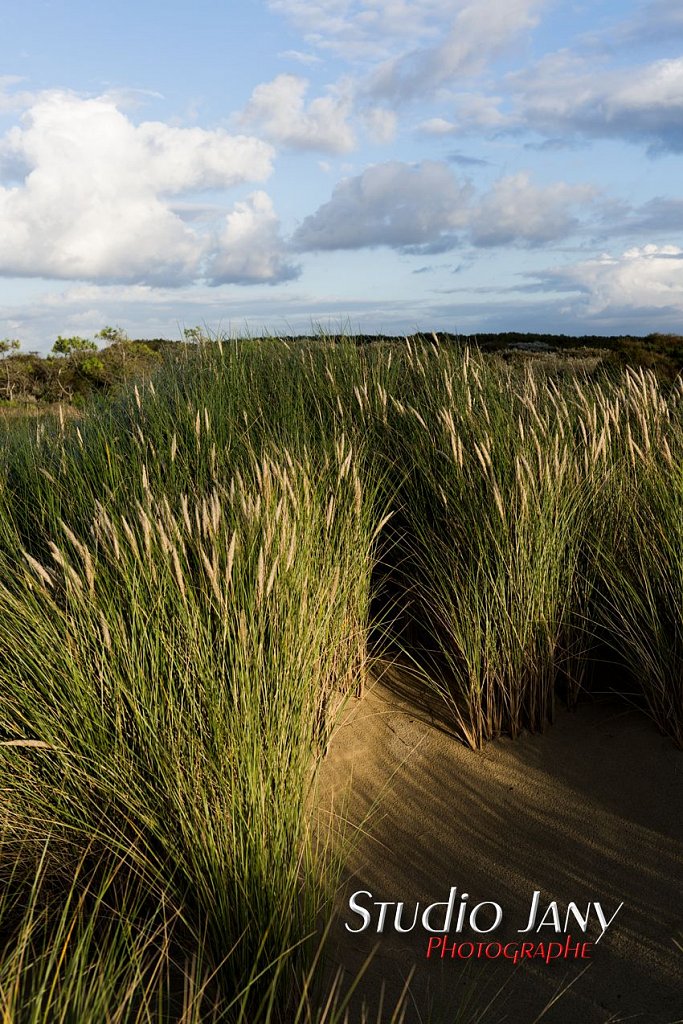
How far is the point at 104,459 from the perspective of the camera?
185 inches

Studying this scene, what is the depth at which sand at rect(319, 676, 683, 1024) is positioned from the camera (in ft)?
9.55

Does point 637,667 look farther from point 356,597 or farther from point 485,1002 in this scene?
point 485,1002

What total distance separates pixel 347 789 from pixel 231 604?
4.05ft

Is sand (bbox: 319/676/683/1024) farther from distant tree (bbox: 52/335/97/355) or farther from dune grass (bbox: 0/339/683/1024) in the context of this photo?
distant tree (bbox: 52/335/97/355)

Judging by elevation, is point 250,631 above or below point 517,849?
above

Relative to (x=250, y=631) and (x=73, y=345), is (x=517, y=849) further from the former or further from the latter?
(x=73, y=345)

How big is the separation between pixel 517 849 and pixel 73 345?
70.0ft

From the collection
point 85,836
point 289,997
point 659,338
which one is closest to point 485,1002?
point 289,997

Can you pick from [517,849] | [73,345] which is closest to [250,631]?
[517,849]

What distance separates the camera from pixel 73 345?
22531 mm

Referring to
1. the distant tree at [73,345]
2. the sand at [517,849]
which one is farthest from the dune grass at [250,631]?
the distant tree at [73,345]

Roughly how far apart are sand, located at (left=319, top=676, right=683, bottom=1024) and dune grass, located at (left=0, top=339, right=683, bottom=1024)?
18 centimetres

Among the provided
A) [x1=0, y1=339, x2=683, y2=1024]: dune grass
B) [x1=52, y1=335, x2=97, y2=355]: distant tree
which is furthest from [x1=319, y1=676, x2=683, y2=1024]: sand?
[x1=52, y1=335, x2=97, y2=355]: distant tree

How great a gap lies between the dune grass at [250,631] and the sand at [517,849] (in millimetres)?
183
